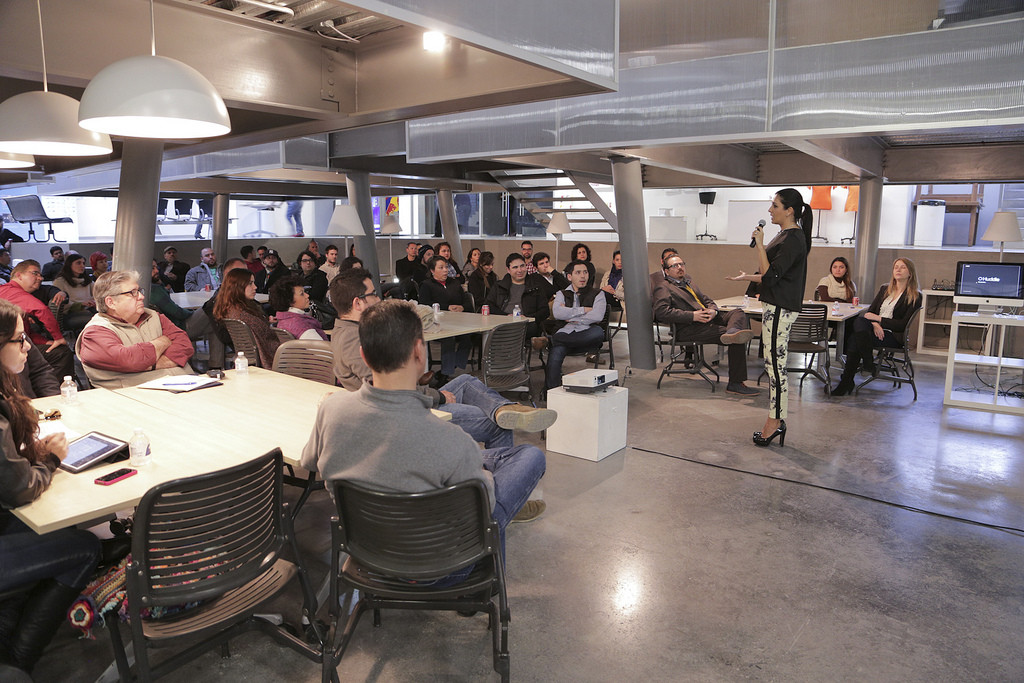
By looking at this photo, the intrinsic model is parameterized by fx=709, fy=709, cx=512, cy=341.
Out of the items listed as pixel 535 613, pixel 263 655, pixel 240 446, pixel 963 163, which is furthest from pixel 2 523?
pixel 963 163

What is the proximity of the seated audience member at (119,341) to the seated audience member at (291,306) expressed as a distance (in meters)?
1.08

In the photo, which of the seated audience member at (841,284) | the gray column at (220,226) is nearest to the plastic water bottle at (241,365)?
the seated audience member at (841,284)

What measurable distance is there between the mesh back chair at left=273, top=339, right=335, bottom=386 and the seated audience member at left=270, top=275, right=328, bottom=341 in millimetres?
770

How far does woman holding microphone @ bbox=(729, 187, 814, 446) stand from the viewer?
516cm

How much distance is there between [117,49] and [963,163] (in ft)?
31.6

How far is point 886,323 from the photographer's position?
753 centimetres

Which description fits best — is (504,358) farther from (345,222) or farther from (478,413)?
(345,222)

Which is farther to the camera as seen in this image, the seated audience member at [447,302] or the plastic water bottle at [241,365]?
the seated audience member at [447,302]

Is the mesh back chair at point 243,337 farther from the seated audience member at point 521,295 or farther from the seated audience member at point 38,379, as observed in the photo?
the seated audience member at point 521,295

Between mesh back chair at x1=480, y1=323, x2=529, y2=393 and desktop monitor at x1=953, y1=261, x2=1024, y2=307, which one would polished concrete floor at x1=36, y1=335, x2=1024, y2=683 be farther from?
desktop monitor at x1=953, y1=261, x2=1024, y2=307

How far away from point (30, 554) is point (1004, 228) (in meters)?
10.8

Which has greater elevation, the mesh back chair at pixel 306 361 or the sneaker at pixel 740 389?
the mesh back chair at pixel 306 361

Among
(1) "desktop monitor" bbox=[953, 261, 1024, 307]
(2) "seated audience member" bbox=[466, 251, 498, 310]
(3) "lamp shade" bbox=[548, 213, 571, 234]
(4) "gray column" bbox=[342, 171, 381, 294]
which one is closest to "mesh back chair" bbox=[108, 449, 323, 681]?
(2) "seated audience member" bbox=[466, 251, 498, 310]

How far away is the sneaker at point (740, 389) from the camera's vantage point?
731 centimetres
